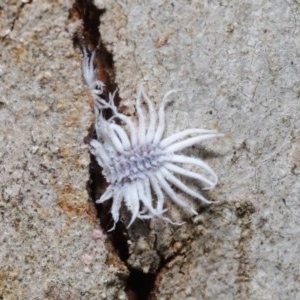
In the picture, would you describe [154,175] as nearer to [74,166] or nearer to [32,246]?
[74,166]

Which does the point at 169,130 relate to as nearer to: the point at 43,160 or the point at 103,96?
the point at 103,96

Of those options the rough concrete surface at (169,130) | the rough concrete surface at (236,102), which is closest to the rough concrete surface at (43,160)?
the rough concrete surface at (169,130)

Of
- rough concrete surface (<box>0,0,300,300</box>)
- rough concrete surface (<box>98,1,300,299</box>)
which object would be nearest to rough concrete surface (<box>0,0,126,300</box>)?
rough concrete surface (<box>0,0,300,300</box>)

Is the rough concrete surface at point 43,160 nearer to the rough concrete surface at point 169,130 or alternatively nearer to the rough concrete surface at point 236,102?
the rough concrete surface at point 169,130

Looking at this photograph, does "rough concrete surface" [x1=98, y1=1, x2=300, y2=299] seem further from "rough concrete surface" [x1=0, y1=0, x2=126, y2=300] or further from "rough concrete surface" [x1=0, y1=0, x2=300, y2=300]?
"rough concrete surface" [x1=0, y1=0, x2=126, y2=300]

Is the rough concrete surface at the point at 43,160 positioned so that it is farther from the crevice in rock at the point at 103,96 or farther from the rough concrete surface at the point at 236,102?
the rough concrete surface at the point at 236,102
